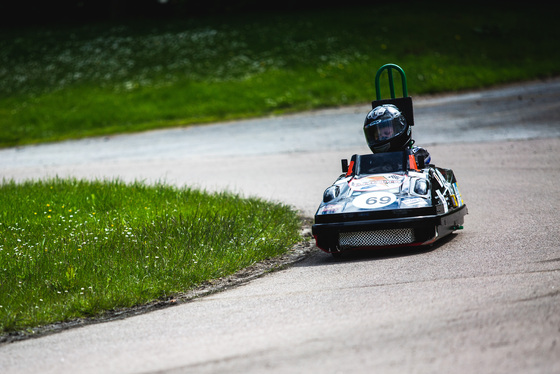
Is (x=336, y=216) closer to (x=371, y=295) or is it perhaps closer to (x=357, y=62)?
(x=371, y=295)

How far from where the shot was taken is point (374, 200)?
7.33 meters

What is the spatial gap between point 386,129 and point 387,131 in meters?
0.03

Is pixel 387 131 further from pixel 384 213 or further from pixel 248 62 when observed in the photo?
pixel 248 62

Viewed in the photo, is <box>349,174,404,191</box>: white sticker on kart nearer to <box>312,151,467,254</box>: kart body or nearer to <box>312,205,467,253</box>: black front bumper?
<box>312,151,467,254</box>: kart body

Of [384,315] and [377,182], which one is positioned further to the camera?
[377,182]

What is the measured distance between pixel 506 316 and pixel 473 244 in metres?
2.72

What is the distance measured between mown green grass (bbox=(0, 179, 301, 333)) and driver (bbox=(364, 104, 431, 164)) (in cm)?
149

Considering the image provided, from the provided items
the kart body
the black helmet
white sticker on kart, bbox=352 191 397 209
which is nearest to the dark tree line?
the black helmet

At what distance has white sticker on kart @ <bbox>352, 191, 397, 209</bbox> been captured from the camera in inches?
286

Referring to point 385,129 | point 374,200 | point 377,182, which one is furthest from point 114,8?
point 374,200

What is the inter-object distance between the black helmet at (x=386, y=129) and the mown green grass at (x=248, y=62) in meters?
13.7

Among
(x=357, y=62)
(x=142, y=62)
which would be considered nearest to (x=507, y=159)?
(x=357, y=62)

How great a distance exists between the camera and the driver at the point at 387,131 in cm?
838

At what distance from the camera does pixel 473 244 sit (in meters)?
7.48
